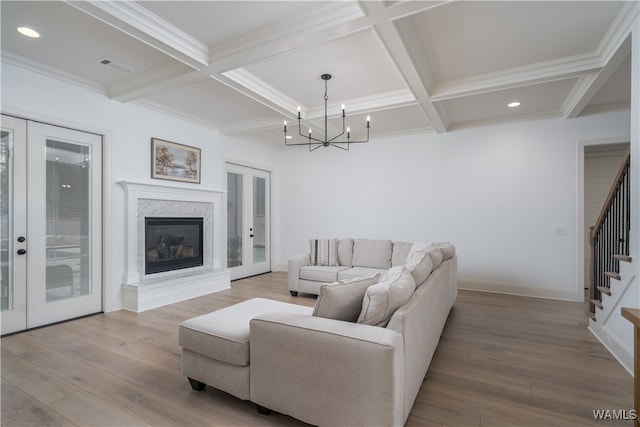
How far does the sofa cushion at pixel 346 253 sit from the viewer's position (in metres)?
5.01

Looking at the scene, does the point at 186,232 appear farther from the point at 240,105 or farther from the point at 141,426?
the point at 141,426

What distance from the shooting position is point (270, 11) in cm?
244

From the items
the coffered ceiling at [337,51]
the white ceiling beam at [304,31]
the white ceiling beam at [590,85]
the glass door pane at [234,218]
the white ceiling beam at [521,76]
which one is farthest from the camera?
the glass door pane at [234,218]

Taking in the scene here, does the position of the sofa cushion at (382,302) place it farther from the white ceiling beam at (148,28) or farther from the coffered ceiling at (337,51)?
the white ceiling beam at (148,28)

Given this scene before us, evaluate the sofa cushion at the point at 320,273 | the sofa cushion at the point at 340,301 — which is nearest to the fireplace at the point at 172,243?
the sofa cushion at the point at 320,273

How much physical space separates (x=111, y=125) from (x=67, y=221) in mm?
1320

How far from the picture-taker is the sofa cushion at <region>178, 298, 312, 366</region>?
1.91m

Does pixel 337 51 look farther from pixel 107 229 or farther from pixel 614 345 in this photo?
pixel 614 345

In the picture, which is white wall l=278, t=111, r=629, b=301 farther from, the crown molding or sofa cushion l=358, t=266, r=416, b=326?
sofa cushion l=358, t=266, r=416, b=326

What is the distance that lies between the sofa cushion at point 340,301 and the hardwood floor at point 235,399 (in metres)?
0.67

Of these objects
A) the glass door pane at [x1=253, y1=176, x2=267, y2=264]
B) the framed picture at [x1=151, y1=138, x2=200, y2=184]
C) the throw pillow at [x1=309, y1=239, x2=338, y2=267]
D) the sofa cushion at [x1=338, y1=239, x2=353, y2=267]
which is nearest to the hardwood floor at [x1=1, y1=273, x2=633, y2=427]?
the sofa cushion at [x1=338, y1=239, x2=353, y2=267]

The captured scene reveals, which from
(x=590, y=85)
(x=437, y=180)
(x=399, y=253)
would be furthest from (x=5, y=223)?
(x=590, y=85)

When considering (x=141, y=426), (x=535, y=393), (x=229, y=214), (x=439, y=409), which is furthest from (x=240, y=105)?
(x=535, y=393)

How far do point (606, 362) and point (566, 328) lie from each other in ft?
2.81
